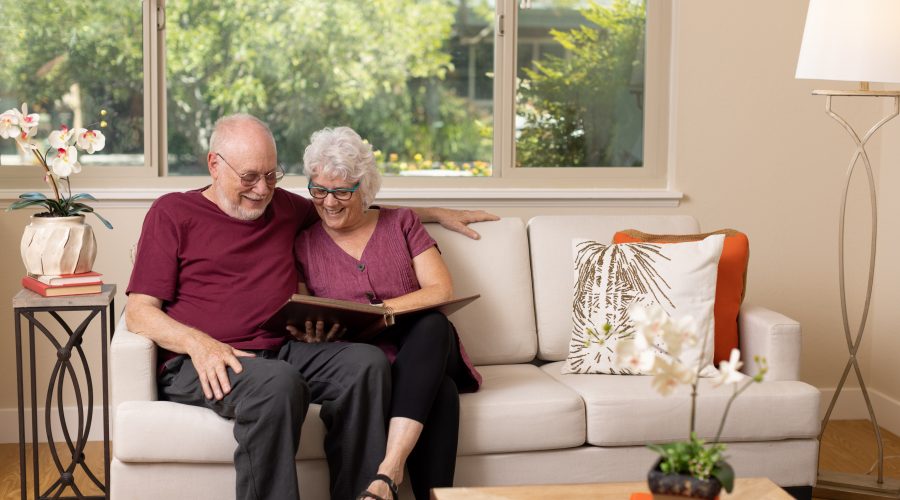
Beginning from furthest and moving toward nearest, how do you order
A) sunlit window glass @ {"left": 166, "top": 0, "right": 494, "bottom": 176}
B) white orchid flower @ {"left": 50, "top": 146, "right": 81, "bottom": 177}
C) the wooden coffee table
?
sunlit window glass @ {"left": 166, "top": 0, "right": 494, "bottom": 176} < white orchid flower @ {"left": 50, "top": 146, "right": 81, "bottom": 177} < the wooden coffee table

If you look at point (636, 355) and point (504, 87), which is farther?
point (504, 87)

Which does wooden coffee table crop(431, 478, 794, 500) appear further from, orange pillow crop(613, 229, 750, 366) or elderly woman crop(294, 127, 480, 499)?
orange pillow crop(613, 229, 750, 366)

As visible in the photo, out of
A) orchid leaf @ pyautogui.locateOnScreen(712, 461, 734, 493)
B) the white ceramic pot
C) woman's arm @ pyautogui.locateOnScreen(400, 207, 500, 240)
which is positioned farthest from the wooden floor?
orchid leaf @ pyautogui.locateOnScreen(712, 461, 734, 493)

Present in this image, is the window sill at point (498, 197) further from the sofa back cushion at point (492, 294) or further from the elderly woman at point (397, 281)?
the elderly woman at point (397, 281)

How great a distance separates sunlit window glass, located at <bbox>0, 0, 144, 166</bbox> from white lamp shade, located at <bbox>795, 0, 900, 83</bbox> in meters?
2.36

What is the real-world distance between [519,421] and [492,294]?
601mm

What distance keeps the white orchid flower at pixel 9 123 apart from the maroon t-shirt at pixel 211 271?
48 cm

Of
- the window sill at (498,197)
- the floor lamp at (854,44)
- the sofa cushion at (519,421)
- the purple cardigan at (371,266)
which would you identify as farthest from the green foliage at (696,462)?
the window sill at (498,197)

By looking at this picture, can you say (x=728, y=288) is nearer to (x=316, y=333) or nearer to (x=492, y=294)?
(x=492, y=294)

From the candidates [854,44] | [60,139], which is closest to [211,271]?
[60,139]

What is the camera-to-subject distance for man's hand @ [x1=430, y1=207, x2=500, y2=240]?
3.14m

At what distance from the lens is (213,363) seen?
2457 mm

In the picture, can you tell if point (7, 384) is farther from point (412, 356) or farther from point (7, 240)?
point (412, 356)

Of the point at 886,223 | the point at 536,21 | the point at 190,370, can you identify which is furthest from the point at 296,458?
the point at 886,223
